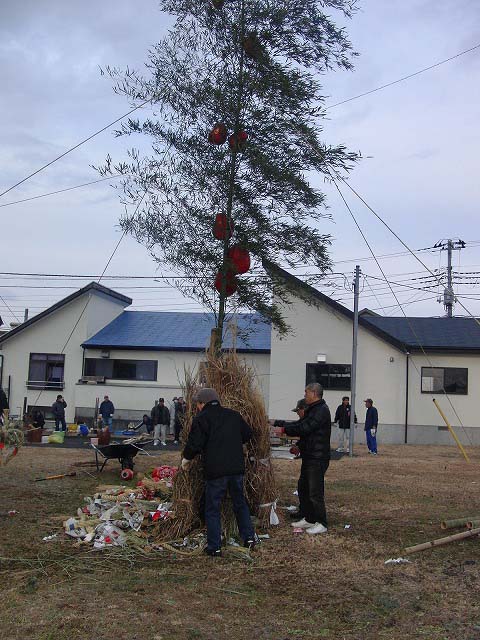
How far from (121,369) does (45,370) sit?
3423 millimetres

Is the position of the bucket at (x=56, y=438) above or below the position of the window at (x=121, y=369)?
below

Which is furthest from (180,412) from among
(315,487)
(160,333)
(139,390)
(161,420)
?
(160,333)

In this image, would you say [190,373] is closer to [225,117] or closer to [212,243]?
[212,243]

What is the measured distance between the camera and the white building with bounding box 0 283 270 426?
29.4 meters

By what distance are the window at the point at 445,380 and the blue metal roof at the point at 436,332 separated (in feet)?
2.75

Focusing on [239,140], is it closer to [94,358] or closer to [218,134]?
[218,134]

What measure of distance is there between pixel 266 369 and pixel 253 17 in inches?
784

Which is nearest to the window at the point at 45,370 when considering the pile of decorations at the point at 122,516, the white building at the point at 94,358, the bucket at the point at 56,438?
the white building at the point at 94,358

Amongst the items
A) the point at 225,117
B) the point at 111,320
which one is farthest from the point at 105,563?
the point at 111,320

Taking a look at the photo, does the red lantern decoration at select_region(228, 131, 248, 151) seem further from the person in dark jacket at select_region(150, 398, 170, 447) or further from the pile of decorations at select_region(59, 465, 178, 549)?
the person in dark jacket at select_region(150, 398, 170, 447)

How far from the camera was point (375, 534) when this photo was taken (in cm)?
809

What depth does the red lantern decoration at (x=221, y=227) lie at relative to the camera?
9.73 m

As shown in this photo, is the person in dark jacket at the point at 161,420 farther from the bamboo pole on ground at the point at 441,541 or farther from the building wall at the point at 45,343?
the bamboo pole on ground at the point at 441,541

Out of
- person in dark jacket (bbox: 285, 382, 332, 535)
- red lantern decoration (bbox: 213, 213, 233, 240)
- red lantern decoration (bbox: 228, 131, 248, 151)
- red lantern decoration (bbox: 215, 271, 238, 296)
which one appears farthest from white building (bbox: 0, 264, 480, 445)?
person in dark jacket (bbox: 285, 382, 332, 535)
